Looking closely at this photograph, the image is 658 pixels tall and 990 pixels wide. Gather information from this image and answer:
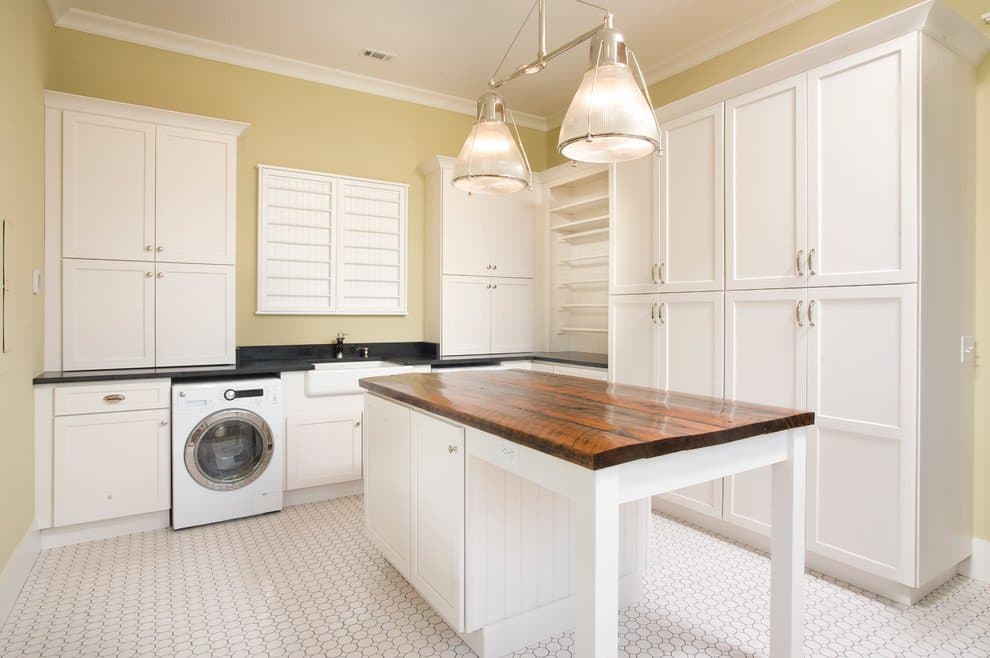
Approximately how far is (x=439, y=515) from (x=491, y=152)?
1436 mm

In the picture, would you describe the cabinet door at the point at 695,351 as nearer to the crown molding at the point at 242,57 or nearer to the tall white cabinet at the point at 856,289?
the tall white cabinet at the point at 856,289

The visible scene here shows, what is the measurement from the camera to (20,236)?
2.59m

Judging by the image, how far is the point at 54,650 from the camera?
78.9 inches

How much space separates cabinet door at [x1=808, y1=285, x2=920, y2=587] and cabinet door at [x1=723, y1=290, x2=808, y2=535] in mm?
72

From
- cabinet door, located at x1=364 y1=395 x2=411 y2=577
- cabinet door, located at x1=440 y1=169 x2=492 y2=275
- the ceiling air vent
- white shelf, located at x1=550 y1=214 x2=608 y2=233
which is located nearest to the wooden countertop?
cabinet door, located at x1=364 y1=395 x2=411 y2=577

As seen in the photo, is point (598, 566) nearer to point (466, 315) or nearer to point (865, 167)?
point (865, 167)

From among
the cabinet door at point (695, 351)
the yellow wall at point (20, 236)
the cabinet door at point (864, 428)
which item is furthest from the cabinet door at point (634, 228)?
the yellow wall at point (20, 236)

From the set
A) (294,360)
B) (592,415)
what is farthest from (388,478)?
(294,360)

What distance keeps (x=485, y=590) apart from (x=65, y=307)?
9.39 feet

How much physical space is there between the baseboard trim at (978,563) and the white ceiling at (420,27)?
291cm

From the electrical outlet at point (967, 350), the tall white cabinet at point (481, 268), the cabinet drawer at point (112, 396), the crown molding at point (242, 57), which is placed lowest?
the cabinet drawer at point (112, 396)

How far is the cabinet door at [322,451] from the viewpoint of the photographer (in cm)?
355

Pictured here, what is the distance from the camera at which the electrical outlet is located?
2.50 meters

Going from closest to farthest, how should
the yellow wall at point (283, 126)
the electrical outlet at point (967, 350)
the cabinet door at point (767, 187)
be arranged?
the electrical outlet at point (967, 350) < the cabinet door at point (767, 187) < the yellow wall at point (283, 126)
